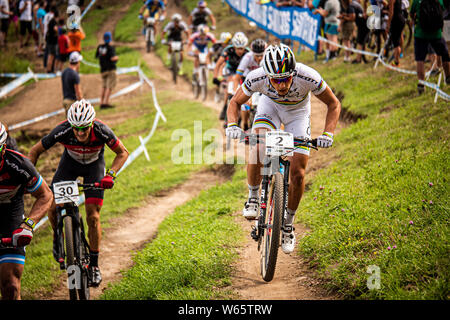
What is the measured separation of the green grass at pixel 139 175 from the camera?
8773 millimetres

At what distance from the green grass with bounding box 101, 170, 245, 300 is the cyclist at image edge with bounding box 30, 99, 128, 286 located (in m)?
0.71

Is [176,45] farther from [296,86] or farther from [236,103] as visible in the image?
[296,86]

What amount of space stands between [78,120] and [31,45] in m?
29.0

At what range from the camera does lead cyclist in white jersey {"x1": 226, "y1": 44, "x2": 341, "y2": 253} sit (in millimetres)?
5555

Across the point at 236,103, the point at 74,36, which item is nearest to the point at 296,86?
the point at 236,103

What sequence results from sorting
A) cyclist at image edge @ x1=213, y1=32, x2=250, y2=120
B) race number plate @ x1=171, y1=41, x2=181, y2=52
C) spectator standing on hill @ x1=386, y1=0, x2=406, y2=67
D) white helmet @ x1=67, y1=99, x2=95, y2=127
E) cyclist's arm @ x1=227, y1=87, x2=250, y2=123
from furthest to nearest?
race number plate @ x1=171, y1=41, x2=181, y2=52
spectator standing on hill @ x1=386, y1=0, x2=406, y2=67
cyclist at image edge @ x1=213, y1=32, x2=250, y2=120
white helmet @ x1=67, y1=99, x2=95, y2=127
cyclist's arm @ x1=227, y1=87, x2=250, y2=123

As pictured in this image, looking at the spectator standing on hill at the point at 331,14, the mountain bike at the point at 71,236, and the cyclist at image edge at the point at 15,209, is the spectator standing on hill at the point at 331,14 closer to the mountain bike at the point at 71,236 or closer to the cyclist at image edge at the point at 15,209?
the mountain bike at the point at 71,236

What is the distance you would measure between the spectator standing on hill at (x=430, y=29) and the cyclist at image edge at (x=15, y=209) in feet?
28.0

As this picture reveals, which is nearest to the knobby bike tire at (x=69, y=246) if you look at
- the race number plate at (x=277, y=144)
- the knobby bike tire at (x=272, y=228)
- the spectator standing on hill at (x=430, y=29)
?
the knobby bike tire at (x=272, y=228)

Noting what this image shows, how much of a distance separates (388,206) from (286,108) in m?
1.89

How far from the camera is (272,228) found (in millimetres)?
5391

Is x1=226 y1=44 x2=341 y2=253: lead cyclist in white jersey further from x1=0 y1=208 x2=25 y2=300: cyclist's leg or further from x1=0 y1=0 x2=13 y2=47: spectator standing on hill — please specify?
x1=0 y1=0 x2=13 y2=47: spectator standing on hill

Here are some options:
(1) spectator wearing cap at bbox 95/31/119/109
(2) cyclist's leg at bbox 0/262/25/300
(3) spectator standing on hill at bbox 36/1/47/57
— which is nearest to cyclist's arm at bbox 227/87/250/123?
(2) cyclist's leg at bbox 0/262/25/300
